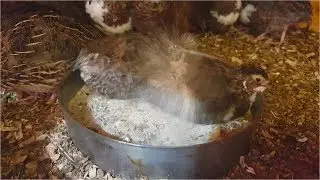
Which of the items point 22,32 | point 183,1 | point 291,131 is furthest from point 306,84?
point 22,32

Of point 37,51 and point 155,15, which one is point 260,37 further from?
point 37,51

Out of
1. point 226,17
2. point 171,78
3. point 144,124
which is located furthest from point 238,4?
point 144,124

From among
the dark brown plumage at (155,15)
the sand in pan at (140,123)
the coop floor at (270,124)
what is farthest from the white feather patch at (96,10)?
the sand in pan at (140,123)

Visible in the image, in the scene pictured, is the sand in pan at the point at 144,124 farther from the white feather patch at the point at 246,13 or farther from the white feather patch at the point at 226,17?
the white feather patch at the point at 246,13

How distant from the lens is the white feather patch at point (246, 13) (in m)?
3.77

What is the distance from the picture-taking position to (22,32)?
9.25ft

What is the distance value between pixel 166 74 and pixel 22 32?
1.06 meters

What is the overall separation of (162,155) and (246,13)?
2088 millimetres

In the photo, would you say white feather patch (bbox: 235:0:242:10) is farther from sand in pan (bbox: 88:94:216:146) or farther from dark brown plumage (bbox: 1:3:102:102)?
sand in pan (bbox: 88:94:216:146)

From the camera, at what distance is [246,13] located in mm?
3822

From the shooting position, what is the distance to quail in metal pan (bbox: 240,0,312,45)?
361 centimetres

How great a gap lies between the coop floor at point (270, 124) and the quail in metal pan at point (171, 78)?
1.27ft

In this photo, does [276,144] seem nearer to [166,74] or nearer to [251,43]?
[166,74]

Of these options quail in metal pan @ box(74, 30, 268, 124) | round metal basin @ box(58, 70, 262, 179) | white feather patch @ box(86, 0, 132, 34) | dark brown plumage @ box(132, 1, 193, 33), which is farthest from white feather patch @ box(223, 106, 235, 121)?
white feather patch @ box(86, 0, 132, 34)
